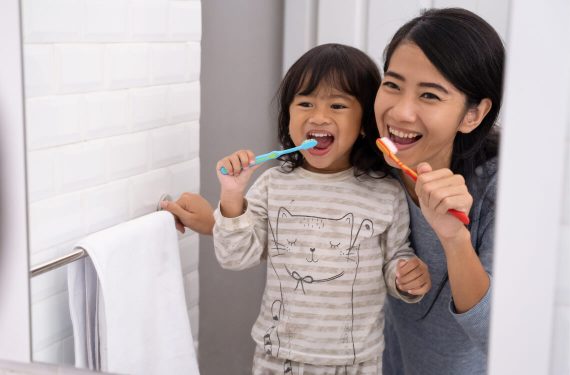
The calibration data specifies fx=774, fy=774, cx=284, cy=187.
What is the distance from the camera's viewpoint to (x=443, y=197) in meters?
0.77

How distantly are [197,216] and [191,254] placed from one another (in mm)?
47

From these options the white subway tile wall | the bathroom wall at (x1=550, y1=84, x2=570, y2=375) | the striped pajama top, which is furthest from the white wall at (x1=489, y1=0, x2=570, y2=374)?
the white subway tile wall

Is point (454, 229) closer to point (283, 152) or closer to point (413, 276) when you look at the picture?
point (413, 276)

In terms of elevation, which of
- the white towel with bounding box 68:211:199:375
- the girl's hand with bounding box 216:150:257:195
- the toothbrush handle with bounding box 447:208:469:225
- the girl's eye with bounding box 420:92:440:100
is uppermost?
the girl's eye with bounding box 420:92:440:100

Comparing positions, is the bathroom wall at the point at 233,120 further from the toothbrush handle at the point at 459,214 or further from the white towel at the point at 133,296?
the toothbrush handle at the point at 459,214

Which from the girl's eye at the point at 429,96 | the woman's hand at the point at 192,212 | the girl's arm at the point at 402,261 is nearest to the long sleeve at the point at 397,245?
the girl's arm at the point at 402,261

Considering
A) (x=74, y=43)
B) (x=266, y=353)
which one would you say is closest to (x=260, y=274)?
(x=266, y=353)

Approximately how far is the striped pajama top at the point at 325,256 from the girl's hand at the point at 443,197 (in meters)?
0.03

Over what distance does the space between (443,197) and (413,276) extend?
3.8 inches

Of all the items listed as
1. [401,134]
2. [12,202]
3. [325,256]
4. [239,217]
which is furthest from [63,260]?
[401,134]

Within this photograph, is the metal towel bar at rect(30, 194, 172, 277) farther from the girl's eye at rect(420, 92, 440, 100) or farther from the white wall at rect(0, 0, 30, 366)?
the girl's eye at rect(420, 92, 440, 100)

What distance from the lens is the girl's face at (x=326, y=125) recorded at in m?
0.80

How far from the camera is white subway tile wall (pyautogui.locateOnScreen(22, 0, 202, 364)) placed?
948 millimetres

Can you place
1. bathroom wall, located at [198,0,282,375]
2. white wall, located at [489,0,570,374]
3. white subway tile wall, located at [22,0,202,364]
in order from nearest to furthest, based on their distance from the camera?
white wall, located at [489,0,570,374], bathroom wall, located at [198,0,282,375], white subway tile wall, located at [22,0,202,364]
